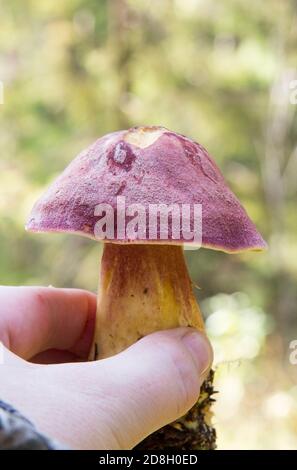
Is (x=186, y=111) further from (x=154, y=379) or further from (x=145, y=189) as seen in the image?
(x=154, y=379)

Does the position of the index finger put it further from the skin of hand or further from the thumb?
the thumb

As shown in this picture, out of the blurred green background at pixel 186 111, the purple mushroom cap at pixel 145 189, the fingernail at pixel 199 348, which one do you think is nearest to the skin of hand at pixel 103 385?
the fingernail at pixel 199 348

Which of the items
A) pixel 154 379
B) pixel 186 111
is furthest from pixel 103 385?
pixel 186 111

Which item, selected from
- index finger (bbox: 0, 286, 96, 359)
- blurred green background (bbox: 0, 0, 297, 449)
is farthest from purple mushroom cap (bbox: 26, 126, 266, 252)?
blurred green background (bbox: 0, 0, 297, 449)

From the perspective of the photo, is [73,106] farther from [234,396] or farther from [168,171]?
[168,171]

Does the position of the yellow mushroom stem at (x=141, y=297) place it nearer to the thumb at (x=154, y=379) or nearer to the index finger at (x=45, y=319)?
the thumb at (x=154, y=379)

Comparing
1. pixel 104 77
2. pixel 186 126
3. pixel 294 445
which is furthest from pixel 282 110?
pixel 294 445

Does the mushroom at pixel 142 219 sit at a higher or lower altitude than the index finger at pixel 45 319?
higher
